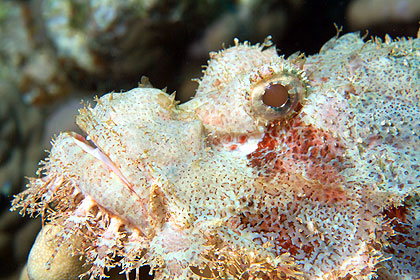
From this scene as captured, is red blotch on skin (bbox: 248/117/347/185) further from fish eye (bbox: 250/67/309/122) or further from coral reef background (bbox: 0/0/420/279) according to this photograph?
coral reef background (bbox: 0/0/420/279)

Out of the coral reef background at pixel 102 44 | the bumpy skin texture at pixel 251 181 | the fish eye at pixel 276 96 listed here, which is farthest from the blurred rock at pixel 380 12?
the fish eye at pixel 276 96

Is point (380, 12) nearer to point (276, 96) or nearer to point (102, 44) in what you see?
point (276, 96)

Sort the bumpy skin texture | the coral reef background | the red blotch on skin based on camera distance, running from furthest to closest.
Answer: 1. the coral reef background
2. the red blotch on skin
3. the bumpy skin texture

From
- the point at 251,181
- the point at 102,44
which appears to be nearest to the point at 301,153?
the point at 251,181

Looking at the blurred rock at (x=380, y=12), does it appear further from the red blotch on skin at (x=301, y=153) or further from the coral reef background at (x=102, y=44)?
the red blotch on skin at (x=301, y=153)

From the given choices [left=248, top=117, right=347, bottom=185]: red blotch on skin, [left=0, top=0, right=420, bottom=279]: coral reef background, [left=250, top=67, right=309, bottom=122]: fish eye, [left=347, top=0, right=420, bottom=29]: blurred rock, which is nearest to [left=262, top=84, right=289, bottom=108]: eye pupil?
[left=250, top=67, right=309, bottom=122]: fish eye

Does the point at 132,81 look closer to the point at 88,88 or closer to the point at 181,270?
the point at 88,88

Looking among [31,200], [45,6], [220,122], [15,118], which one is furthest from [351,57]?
[15,118]
